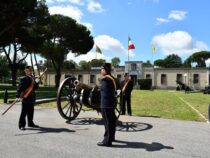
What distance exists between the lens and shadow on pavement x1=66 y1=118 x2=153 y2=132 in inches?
359

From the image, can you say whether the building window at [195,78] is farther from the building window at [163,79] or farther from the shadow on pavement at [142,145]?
the shadow on pavement at [142,145]

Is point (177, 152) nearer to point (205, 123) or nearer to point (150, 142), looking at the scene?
point (150, 142)

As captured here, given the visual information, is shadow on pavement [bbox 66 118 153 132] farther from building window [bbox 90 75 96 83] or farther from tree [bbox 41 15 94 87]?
building window [bbox 90 75 96 83]

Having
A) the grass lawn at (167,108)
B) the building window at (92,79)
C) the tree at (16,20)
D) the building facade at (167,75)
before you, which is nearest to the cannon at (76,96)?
the grass lawn at (167,108)

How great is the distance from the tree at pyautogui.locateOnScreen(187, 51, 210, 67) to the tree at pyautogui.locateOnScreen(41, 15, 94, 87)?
2308 inches

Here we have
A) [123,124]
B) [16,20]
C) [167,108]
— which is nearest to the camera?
[123,124]

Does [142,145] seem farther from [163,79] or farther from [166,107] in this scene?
[163,79]

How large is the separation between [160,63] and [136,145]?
358 ft

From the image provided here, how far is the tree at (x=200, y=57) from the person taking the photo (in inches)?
4087

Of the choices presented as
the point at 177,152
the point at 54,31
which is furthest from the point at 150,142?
the point at 54,31

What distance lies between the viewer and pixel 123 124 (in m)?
9.99

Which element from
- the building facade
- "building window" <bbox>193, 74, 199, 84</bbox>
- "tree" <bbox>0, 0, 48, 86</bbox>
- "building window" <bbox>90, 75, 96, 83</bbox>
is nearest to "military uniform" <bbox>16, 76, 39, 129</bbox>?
"tree" <bbox>0, 0, 48, 86</bbox>

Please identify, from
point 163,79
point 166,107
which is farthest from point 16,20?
point 163,79

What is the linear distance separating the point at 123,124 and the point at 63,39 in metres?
44.0
